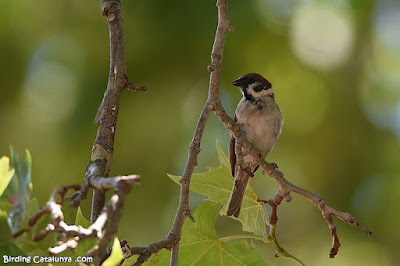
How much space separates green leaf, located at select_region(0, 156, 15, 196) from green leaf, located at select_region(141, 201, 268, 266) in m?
0.57

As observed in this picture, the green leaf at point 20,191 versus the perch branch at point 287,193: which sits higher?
the green leaf at point 20,191

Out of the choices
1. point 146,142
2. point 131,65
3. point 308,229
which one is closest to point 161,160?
point 146,142

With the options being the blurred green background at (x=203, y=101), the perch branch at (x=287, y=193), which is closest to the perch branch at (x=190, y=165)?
the perch branch at (x=287, y=193)

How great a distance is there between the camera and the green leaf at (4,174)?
2.36 ft

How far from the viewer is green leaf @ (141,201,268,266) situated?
127 centimetres

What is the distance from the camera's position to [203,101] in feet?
10.9

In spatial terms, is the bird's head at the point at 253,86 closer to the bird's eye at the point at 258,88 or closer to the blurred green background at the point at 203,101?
the bird's eye at the point at 258,88

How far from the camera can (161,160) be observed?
10.3 ft

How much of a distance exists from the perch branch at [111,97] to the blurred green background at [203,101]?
1.45 m

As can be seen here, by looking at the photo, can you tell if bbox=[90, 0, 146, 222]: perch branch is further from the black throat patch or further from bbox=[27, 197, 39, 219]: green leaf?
the black throat patch

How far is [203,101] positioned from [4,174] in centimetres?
262

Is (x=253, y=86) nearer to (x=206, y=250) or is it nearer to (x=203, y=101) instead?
(x=206, y=250)

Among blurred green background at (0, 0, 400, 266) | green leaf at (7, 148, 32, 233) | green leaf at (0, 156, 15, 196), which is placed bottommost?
blurred green background at (0, 0, 400, 266)

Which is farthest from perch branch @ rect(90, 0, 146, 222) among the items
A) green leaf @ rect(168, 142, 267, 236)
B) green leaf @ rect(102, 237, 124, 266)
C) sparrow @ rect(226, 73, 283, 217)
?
sparrow @ rect(226, 73, 283, 217)
